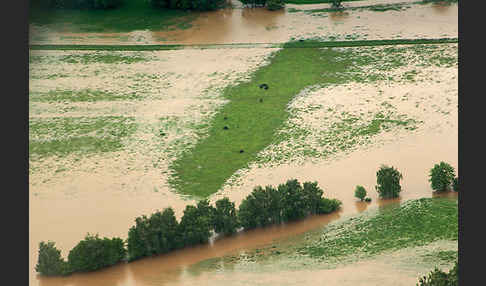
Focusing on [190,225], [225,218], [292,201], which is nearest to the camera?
[190,225]

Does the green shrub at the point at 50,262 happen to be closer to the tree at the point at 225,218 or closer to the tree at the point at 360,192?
the tree at the point at 225,218

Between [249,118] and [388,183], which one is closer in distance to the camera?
[388,183]

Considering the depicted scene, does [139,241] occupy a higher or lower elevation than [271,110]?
lower

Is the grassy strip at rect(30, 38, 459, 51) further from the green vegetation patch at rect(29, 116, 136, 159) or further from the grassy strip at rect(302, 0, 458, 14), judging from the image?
the green vegetation patch at rect(29, 116, 136, 159)

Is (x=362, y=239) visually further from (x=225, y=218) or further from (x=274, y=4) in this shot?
(x=274, y=4)

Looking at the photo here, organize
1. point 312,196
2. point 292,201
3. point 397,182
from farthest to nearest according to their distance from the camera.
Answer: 1. point 397,182
2. point 312,196
3. point 292,201

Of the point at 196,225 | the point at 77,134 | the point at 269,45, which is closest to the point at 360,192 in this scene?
the point at 196,225

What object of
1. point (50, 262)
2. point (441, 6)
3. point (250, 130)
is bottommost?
point (50, 262)

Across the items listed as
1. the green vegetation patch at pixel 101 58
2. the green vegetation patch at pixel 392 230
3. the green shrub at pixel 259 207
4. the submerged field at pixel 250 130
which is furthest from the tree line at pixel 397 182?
the green vegetation patch at pixel 101 58
